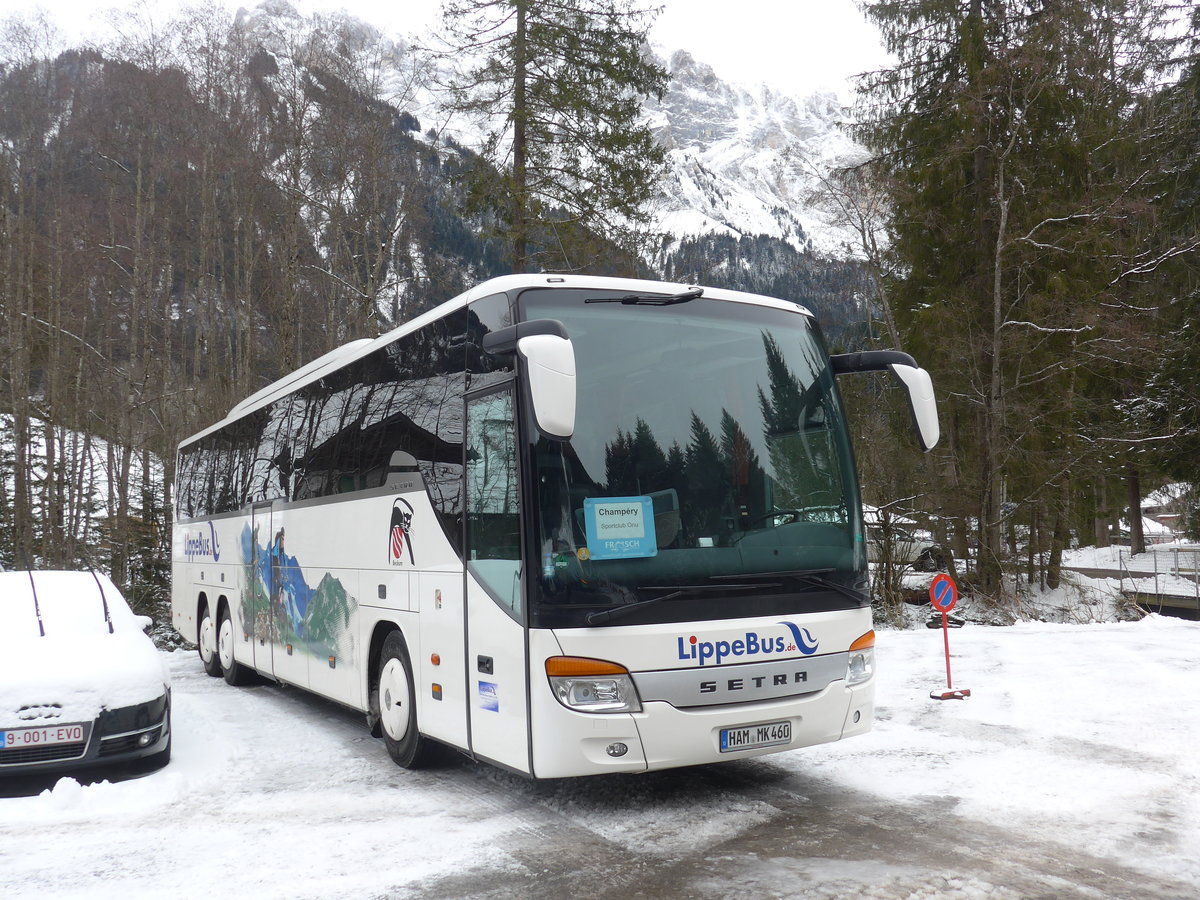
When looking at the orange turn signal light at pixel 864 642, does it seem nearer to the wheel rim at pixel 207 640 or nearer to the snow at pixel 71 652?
the snow at pixel 71 652

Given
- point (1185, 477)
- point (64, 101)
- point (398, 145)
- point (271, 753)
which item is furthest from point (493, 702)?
point (64, 101)

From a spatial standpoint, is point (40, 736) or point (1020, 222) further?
point (1020, 222)

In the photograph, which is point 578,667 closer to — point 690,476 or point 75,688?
point 690,476

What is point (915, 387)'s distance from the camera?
6844mm

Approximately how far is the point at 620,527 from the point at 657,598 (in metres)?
0.46

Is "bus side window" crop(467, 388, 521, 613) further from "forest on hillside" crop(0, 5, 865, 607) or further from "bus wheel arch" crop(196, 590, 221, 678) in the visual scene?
"forest on hillside" crop(0, 5, 865, 607)

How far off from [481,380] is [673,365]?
4.10 ft

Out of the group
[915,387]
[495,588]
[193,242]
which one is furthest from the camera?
[193,242]

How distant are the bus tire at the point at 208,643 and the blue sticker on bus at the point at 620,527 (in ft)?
30.5

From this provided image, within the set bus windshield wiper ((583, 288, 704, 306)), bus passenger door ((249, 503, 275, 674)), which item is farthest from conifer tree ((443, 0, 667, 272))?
bus windshield wiper ((583, 288, 704, 306))

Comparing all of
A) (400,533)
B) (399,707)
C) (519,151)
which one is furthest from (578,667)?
(519,151)

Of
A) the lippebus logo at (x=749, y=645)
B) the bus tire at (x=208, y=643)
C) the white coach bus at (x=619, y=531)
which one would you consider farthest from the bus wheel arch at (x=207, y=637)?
the lippebus logo at (x=749, y=645)

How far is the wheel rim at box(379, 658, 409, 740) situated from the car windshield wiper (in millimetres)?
2937

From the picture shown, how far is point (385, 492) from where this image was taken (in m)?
7.98
